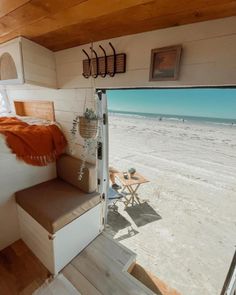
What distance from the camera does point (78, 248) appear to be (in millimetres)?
1569

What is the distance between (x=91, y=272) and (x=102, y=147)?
1.14m

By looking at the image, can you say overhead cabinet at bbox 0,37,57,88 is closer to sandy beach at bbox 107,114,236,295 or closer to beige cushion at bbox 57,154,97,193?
beige cushion at bbox 57,154,97,193

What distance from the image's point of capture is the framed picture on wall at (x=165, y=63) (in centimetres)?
98

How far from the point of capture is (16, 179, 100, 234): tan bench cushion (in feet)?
4.29

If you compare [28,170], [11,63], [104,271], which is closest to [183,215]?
[104,271]

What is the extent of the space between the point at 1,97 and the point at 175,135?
7.14 m

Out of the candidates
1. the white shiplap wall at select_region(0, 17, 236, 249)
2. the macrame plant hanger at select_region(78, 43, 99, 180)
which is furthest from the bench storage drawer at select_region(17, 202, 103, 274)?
the macrame plant hanger at select_region(78, 43, 99, 180)

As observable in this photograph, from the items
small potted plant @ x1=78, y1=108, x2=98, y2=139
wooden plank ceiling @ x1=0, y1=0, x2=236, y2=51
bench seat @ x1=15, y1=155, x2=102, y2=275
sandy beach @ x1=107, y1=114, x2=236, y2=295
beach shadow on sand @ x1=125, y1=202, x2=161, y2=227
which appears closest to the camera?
wooden plank ceiling @ x1=0, y1=0, x2=236, y2=51

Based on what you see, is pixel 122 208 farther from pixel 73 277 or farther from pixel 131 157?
pixel 131 157

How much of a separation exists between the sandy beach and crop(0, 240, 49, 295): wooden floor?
3.23 ft

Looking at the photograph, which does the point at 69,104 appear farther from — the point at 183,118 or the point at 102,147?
the point at 183,118

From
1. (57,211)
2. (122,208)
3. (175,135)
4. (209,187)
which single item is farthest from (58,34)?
(175,135)

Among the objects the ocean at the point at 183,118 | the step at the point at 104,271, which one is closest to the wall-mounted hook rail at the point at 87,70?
the step at the point at 104,271

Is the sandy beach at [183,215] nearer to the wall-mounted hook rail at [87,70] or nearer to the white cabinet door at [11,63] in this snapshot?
the wall-mounted hook rail at [87,70]
